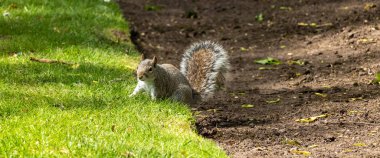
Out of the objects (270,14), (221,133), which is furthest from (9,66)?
(270,14)

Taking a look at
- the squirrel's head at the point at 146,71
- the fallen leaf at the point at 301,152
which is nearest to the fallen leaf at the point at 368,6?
the squirrel's head at the point at 146,71

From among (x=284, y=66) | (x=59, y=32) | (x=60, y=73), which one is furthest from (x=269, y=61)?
(x=60, y=73)

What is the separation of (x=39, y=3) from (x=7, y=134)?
18.3 ft

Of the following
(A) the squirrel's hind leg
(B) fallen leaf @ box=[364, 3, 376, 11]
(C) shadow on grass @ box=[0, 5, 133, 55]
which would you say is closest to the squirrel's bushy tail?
(A) the squirrel's hind leg

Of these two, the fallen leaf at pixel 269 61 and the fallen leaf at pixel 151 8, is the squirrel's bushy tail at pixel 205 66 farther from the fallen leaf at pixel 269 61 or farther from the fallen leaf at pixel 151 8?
the fallen leaf at pixel 151 8

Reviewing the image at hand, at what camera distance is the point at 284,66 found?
28.4ft

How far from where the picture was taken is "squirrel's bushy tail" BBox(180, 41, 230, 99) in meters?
6.95

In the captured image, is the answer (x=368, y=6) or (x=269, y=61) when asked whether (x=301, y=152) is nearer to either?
(x=269, y=61)

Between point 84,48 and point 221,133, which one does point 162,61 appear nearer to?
point 84,48

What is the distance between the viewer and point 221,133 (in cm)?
579

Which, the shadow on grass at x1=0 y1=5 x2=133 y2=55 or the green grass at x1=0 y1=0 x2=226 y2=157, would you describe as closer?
the green grass at x1=0 y1=0 x2=226 y2=157

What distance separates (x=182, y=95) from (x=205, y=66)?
54 cm

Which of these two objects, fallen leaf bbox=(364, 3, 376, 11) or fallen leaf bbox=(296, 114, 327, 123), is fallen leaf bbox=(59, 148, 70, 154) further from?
fallen leaf bbox=(364, 3, 376, 11)

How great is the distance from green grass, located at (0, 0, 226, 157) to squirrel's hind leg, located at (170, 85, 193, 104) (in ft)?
0.62
